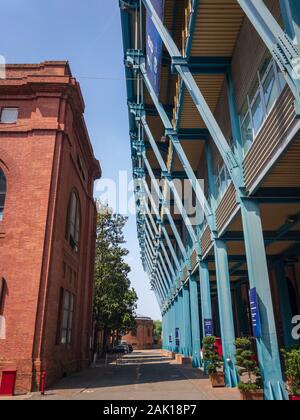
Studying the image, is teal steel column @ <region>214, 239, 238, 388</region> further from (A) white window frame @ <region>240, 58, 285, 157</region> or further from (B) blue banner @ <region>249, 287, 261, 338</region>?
(A) white window frame @ <region>240, 58, 285, 157</region>

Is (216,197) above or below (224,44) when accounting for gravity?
below

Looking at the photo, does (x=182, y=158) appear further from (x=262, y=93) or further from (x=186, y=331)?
(x=186, y=331)

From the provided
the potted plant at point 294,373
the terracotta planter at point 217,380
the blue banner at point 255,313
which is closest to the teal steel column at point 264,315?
the blue banner at point 255,313

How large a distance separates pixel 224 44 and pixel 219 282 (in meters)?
9.50

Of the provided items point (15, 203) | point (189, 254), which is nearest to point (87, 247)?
point (189, 254)

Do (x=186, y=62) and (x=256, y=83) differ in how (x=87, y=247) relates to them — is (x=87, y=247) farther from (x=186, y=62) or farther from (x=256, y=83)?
(x=256, y=83)

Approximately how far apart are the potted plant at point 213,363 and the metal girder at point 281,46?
11.5 m

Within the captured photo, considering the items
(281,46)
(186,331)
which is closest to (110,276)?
(186,331)

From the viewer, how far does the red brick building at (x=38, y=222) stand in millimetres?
15054

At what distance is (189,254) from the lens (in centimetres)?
2703

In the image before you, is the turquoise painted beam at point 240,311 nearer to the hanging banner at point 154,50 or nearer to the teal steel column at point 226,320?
the teal steel column at point 226,320

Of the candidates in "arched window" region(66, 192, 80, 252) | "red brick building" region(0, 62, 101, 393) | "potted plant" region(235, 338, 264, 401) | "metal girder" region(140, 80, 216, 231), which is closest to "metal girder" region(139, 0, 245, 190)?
"metal girder" region(140, 80, 216, 231)

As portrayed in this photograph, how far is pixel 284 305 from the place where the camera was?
19.1 m
